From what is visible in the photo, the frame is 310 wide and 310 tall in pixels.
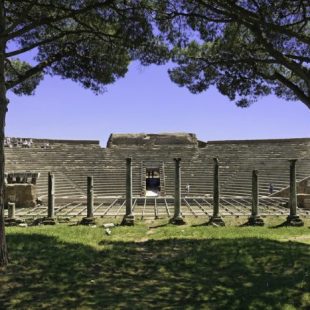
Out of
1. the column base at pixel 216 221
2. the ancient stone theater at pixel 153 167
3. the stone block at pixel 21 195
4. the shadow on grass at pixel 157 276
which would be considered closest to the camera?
the shadow on grass at pixel 157 276

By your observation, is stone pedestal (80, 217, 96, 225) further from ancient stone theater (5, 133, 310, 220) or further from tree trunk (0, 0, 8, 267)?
tree trunk (0, 0, 8, 267)

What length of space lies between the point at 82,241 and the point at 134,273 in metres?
3.58

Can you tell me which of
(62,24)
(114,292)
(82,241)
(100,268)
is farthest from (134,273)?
(62,24)

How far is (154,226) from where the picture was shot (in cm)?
1525

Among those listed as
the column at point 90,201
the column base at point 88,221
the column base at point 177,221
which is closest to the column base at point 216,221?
the column base at point 177,221

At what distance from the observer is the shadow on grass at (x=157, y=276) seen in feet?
18.1

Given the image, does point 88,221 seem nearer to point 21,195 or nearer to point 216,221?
point 216,221

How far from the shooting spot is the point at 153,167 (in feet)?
107

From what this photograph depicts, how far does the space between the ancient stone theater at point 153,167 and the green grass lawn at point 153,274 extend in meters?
13.9

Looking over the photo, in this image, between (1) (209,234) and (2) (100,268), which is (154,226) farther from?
(2) (100,268)

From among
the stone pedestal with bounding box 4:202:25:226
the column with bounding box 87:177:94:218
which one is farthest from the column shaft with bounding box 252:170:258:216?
the stone pedestal with bounding box 4:202:25:226

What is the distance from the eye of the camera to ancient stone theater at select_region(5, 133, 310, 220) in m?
25.1

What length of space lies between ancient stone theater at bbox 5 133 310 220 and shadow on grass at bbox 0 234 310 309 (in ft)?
46.6

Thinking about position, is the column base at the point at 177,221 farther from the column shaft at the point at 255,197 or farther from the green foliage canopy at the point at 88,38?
the green foliage canopy at the point at 88,38
